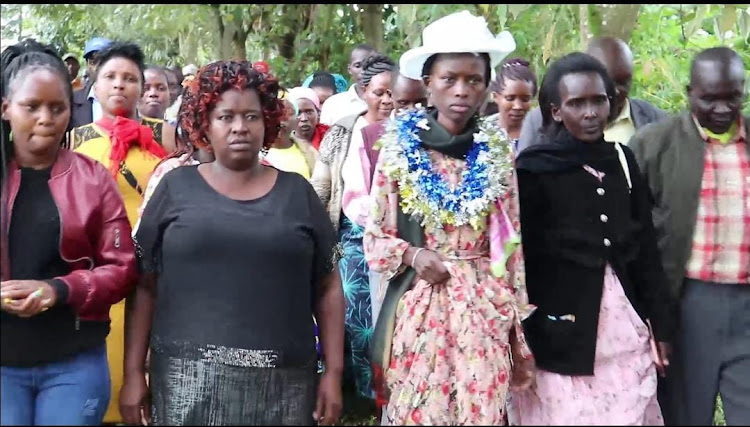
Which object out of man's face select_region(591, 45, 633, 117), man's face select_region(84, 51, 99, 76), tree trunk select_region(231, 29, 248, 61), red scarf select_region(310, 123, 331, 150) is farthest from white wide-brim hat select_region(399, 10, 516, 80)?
tree trunk select_region(231, 29, 248, 61)

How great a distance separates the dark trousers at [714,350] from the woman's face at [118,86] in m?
2.90

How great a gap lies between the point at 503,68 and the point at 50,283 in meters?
3.47

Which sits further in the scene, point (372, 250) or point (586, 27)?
point (586, 27)

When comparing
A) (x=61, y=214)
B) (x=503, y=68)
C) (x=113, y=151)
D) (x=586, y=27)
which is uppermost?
(x=586, y=27)

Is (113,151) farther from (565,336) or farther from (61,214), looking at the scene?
(565,336)

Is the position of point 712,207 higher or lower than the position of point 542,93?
lower

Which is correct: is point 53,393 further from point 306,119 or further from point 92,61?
point 306,119

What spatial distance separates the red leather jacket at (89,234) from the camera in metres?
2.96

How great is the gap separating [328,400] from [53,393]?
3.10 ft

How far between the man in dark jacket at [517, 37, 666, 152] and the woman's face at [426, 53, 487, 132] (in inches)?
42.6

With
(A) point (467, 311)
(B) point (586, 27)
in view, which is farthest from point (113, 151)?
(B) point (586, 27)

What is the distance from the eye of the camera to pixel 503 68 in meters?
5.57

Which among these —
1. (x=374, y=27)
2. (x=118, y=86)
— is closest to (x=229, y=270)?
(x=118, y=86)

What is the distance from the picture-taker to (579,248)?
3611 mm
